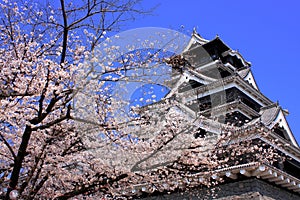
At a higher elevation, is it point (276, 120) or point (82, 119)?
point (276, 120)

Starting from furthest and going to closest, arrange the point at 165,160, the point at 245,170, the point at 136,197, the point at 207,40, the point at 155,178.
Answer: the point at 207,40 → the point at 136,197 → the point at 245,170 → the point at 155,178 → the point at 165,160

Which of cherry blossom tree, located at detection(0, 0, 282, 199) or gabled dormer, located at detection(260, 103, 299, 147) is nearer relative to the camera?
cherry blossom tree, located at detection(0, 0, 282, 199)

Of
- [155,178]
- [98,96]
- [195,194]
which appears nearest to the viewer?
[98,96]

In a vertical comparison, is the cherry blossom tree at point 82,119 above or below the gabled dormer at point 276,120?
below

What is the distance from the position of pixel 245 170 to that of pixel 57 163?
7.10 metres

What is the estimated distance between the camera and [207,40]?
1953 cm

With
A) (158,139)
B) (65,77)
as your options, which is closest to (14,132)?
(65,77)

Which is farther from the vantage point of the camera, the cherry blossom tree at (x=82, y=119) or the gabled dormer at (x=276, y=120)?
the gabled dormer at (x=276, y=120)

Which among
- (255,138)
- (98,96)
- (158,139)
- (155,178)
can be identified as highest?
(255,138)

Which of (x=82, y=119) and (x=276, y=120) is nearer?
(x=82, y=119)

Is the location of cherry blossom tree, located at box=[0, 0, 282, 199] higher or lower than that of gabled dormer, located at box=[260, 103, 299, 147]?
lower

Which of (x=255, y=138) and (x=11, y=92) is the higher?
(x=255, y=138)

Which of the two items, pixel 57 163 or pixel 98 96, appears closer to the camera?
pixel 98 96

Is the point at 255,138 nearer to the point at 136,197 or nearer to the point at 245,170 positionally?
the point at 245,170
